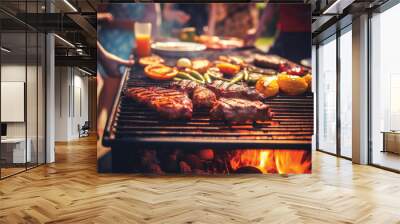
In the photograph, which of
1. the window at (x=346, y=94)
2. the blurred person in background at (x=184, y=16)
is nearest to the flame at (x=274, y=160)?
the blurred person in background at (x=184, y=16)

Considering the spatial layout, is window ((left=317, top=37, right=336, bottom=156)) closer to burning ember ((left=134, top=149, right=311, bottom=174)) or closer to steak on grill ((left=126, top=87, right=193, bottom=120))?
burning ember ((left=134, top=149, right=311, bottom=174))

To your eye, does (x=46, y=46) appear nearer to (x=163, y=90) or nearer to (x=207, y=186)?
(x=163, y=90)

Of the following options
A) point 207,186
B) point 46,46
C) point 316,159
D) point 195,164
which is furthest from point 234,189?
point 46,46

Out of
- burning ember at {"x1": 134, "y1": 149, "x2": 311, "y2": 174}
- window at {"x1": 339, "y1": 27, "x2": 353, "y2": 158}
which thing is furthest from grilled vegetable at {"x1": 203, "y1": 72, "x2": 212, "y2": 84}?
window at {"x1": 339, "y1": 27, "x2": 353, "y2": 158}

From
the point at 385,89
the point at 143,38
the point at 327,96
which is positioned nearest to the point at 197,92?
the point at 143,38

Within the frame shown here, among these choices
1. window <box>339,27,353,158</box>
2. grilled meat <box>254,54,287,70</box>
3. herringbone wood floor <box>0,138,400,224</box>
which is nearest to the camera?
herringbone wood floor <box>0,138,400,224</box>

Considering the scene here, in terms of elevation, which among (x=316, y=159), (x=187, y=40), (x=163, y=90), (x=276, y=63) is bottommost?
(x=316, y=159)

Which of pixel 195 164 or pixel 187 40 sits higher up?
pixel 187 40
